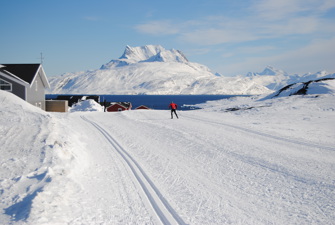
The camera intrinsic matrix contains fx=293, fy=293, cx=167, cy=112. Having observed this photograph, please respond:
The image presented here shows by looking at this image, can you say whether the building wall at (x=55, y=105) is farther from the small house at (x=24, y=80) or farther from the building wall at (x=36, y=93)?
the small house at (x=24, y=80)

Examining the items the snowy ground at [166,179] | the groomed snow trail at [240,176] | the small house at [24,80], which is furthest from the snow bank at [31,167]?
the small house at [24,80]

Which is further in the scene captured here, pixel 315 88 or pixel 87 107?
pixel 87 107

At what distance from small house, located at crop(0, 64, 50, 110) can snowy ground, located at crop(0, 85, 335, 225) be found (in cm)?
1948

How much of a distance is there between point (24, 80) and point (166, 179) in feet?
103

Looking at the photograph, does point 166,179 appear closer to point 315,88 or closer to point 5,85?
point 5,85

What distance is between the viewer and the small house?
113 ft

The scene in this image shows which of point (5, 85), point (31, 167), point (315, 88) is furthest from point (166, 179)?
point (315, 88)

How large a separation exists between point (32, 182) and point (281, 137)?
43.4 feet

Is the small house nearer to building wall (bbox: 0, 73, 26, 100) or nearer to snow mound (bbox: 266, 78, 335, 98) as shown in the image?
building wall (bbox: 0, 73, 26, 100)

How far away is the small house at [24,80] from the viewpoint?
113ft

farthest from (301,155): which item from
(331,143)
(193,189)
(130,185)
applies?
(130,185)

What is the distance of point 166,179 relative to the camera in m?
9.41

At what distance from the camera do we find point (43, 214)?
6.34m

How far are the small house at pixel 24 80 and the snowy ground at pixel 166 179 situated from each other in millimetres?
19481
